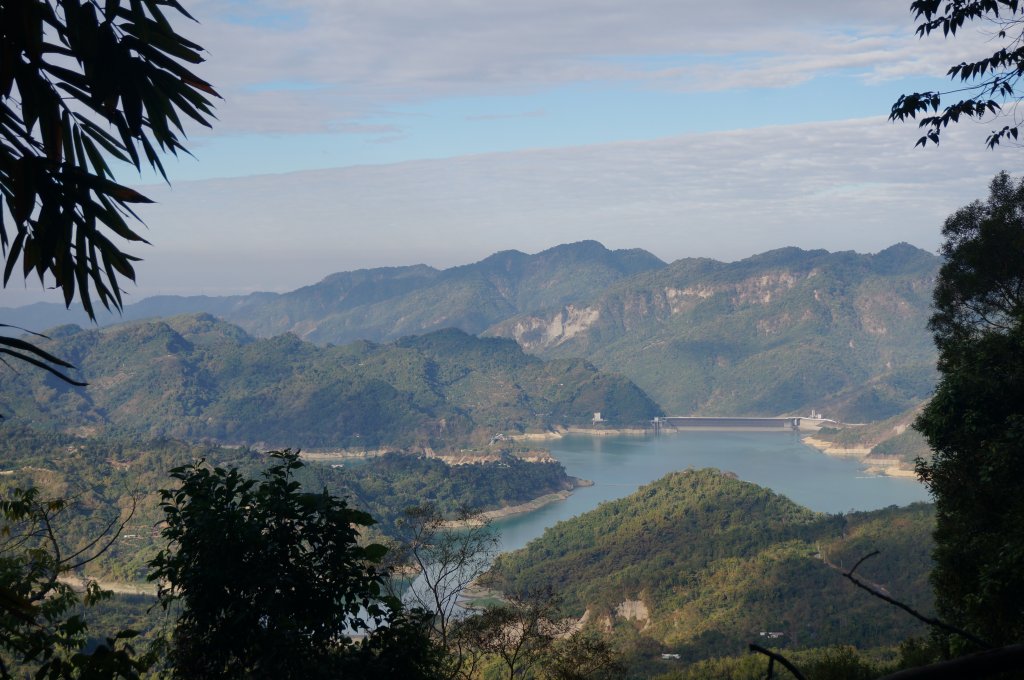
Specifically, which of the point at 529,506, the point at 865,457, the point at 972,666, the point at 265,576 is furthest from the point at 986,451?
the point at 865,457

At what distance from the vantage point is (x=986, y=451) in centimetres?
812

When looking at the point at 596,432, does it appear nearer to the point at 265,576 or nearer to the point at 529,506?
the point at 529,506

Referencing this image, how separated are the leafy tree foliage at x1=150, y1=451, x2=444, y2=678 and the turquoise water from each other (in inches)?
1592

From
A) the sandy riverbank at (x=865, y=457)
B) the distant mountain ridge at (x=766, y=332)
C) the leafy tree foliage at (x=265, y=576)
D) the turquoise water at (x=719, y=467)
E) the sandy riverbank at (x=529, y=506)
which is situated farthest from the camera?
the distant mountain ridge at (x=766, y=332)

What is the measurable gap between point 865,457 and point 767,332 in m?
60.8

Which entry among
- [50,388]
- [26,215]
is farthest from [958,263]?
[50,388]

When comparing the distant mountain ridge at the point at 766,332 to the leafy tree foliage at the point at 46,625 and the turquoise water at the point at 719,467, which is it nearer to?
the turquoise water at the point at 719,467

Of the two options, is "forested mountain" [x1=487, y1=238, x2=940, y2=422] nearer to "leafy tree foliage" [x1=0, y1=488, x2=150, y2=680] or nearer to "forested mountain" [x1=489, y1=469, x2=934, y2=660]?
"forested mountain" [x1=489, y1=469, x2=934, y2=660]

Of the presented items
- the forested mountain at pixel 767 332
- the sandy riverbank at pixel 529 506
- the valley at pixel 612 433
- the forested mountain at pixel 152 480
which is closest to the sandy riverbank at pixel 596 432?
the valley at pixel 612 433

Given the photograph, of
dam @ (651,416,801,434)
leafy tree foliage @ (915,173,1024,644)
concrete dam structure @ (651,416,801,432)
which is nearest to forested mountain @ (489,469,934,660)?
leafy tree foliage @ (915,173,1024,644)

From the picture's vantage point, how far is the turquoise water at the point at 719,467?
177ft

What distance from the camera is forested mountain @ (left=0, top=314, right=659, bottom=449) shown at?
279 feet

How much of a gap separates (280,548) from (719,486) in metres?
37.5

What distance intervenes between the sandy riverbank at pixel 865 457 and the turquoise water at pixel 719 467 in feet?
2.87
